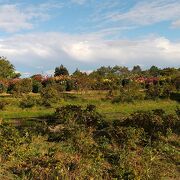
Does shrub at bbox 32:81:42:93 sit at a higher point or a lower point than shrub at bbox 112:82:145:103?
higher

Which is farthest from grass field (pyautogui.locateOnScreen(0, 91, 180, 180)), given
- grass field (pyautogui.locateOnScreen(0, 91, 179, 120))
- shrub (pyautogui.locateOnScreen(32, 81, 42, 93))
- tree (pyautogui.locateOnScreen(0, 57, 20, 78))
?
tree (pyautogui.locateOnScreen(0, 57, 20, 78))

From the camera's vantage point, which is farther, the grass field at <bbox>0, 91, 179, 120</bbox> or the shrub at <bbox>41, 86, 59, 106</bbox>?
the shrub at <bbox>41, 86, 59, 106</bbox>

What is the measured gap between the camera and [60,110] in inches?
475

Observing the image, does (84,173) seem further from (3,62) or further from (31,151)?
(3,62)

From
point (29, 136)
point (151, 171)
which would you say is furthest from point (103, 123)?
point (151, 171)

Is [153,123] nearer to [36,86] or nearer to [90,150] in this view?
[90,150]

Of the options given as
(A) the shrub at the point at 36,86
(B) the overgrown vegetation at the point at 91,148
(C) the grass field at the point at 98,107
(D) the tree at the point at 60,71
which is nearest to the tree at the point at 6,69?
(D) the tree at the point at 60,71

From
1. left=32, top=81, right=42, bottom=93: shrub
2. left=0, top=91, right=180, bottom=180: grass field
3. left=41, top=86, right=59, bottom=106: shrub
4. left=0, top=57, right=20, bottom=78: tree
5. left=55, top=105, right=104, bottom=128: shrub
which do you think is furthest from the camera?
left=0, top=57, right=20, bottom=78: tree

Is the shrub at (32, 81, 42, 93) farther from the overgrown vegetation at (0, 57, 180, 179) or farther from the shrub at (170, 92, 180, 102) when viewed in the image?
the overgrown vegetation at (0, 57, 180, 179)

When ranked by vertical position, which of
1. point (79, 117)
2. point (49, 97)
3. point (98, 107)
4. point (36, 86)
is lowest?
point (98, 107)

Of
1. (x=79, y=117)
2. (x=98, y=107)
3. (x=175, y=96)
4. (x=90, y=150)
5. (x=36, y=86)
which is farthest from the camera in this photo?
(x=36, y=86)

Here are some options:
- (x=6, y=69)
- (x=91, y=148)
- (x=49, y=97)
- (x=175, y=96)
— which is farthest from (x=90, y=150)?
(x=6, y=69)

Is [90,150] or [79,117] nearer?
[90,150]

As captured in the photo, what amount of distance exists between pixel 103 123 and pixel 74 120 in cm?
103
